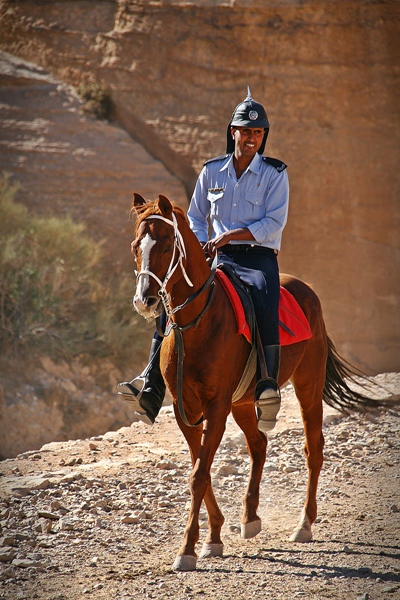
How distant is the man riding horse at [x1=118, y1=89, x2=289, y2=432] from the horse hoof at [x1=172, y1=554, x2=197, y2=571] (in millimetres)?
1107

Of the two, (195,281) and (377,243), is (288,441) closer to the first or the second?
(195,281)

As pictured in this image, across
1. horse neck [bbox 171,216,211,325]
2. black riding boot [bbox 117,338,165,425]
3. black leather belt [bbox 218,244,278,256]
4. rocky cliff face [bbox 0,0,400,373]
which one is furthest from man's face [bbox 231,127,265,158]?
rocky cliff face [bbox 0,0,400,373]

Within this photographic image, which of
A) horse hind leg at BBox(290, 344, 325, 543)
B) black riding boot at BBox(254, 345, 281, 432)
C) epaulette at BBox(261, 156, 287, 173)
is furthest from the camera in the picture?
horse hind leg at BBox(290, 344, 325, 543)

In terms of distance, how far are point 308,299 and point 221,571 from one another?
8.42 ft

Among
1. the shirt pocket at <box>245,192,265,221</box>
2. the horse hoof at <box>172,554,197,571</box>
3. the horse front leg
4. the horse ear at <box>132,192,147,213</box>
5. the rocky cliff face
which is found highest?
the rocky cliff face

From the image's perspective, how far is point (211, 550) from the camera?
17.4ft

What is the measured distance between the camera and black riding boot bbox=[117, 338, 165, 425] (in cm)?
554

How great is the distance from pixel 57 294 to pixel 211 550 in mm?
9354

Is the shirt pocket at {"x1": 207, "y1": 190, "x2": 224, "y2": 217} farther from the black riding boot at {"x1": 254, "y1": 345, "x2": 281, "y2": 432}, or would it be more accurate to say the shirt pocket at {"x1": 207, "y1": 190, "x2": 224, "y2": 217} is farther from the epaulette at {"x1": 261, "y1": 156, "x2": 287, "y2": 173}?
the black riding boot at {"x1": 254, "y1": 345, "x2": 281, "y2": 432}

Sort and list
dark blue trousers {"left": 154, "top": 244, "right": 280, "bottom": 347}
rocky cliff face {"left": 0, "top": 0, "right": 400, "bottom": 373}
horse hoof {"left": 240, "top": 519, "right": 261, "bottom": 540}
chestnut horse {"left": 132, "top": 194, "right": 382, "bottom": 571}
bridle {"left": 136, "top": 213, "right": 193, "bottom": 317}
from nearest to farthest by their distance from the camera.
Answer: bridle {"left": 136, "top": 213, "right": 193, "bottom": 317} < chestnut horse {"left": 132, "top": 194, "right": 382, "bottom": 571} < dark blue trousers {"left": 154, "top": 244, "right": 280, "bottom": 347} < horse hoof {"left": 240, "top": 519, "right": 261, "bottom": 540} < rocky cliff face {"left": 0, "top": 0, "right": 400, "bottom": 373}

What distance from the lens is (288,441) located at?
28.0ft

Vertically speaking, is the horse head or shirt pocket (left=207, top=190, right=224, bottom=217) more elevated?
shirt pocket (left=207, top=190, right=224, bottom=217)

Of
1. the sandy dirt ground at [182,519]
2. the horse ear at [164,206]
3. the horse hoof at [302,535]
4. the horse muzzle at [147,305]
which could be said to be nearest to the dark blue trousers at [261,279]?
the horse ear at [164,206]

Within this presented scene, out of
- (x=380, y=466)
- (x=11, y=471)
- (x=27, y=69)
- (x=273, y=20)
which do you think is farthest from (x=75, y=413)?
(x=273, y=20)
